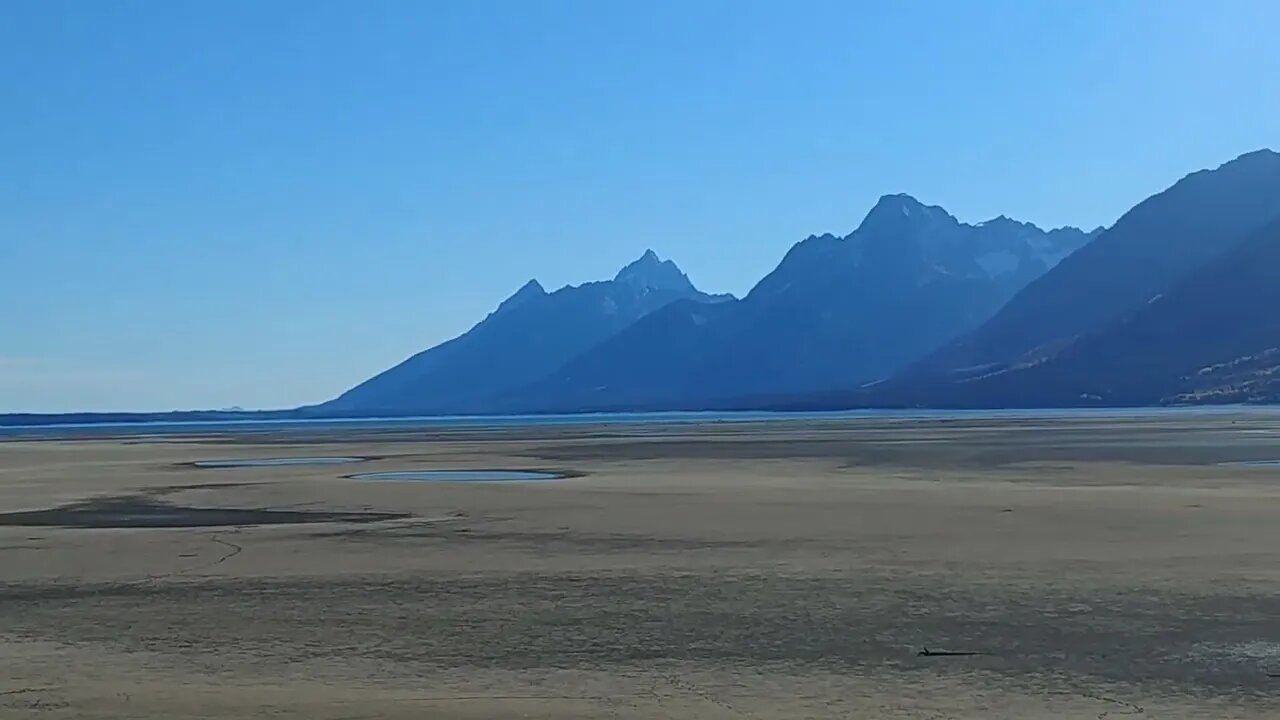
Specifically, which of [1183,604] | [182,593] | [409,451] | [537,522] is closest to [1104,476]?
[537,522]

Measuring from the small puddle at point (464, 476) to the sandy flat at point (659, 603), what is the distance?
7.78m

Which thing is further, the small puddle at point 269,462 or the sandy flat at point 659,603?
the small puddle at point 269,462

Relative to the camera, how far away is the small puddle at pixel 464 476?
159ft

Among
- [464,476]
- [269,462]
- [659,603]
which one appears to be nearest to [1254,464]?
[464,476]

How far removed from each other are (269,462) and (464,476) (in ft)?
67.3

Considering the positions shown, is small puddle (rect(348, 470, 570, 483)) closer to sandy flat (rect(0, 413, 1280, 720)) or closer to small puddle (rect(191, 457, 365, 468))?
sandy flat (rect(0, 413, 1280, 720))

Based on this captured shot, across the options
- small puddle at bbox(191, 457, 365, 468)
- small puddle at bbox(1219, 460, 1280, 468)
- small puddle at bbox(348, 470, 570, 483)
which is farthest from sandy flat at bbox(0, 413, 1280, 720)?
small puddle at bbox(191, 457, 365, 468)

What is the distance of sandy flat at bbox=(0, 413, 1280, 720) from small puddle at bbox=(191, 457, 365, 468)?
23.4m

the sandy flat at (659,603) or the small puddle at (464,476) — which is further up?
the small puddle at (464,476)

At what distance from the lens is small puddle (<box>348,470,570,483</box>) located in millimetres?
48562

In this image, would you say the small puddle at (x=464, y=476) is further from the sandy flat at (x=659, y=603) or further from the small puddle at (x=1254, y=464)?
the small puddle at (x=1254, y=464)

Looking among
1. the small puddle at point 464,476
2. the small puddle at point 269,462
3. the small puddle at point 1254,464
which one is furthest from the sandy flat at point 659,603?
the small puddle at point 269,462

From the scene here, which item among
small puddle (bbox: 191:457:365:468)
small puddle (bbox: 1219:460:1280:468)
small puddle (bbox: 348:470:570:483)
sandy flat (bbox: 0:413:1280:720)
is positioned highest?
small puddle (bbox: 191:457:365:468)

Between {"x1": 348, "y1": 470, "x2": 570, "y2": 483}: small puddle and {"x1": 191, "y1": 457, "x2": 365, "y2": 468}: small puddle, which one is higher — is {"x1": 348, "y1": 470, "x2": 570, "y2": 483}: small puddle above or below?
below
